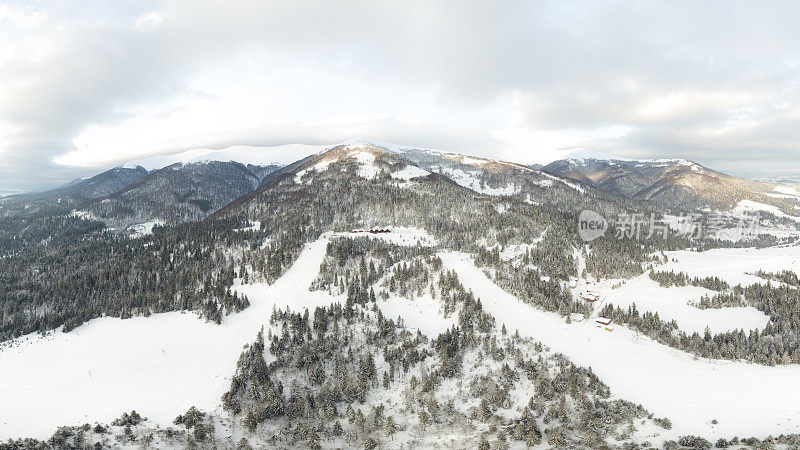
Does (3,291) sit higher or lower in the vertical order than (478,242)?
lower

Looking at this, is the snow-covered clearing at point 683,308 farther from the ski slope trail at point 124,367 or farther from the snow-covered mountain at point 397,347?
the ski slope trail at point 124,367

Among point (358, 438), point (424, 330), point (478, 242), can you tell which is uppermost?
point (478, 242)

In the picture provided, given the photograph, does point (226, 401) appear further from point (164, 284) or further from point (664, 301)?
point (664, 301)

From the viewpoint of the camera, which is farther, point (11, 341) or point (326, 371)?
point (11, 341)

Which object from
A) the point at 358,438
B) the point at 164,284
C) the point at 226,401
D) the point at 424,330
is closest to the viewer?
the point at 358,438

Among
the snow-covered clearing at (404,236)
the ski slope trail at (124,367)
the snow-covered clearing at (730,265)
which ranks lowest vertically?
the ski slope trail at (124,367)

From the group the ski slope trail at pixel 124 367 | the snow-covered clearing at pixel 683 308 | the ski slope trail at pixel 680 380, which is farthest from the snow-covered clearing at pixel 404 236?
the snow-covered clearing at pixel 683 308

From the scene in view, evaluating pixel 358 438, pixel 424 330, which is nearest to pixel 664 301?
pixel 424 330

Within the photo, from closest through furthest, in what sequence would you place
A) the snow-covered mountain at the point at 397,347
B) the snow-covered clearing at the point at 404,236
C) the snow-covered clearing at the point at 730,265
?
the snow-covered mountain at the point at 397,347 < the snow-covered clearing at the point at 730,265 < the snow-covered clearing at the point at 404,236
